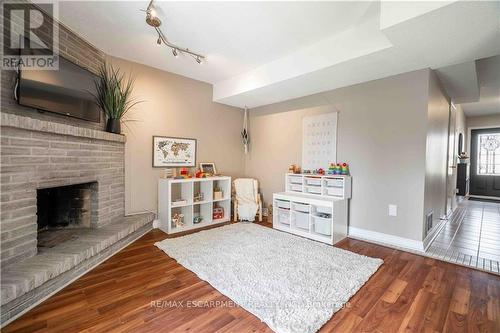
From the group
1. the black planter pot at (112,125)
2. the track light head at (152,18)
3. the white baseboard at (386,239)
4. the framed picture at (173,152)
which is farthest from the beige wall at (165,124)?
the white baseboard at (386,239)

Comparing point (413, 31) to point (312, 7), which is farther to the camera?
point (312, 7)

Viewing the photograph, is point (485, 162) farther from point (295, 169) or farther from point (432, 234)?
point (295, 169)

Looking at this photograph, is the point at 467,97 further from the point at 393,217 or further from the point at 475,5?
the point at 475,5

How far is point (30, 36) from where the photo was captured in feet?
6.42

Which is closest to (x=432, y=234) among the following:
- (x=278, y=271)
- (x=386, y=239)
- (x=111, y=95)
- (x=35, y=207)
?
(x=386, y=239)

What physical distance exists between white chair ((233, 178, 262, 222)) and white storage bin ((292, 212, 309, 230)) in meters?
0.84

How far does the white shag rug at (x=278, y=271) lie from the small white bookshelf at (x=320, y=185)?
788 mm

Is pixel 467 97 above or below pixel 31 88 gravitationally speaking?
above

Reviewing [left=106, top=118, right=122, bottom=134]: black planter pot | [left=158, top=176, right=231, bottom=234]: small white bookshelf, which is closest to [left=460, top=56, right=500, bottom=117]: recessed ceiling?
[left=158, top=176, right=231, bottom=234]: small white bookshelf

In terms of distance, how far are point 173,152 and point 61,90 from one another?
1621mm

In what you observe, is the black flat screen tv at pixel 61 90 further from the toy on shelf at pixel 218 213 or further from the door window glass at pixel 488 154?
the door window glass at pixel 488 154

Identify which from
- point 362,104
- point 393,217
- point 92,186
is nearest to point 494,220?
point 393,217

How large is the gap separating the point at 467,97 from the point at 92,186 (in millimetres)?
6113

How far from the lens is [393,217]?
2.84m
